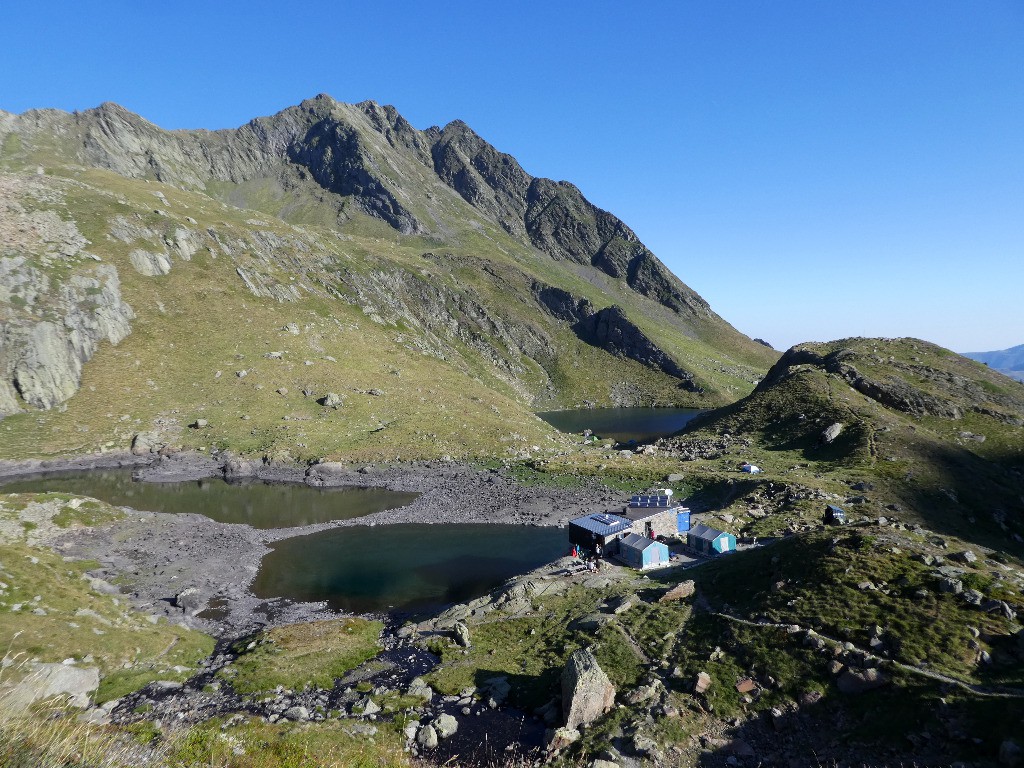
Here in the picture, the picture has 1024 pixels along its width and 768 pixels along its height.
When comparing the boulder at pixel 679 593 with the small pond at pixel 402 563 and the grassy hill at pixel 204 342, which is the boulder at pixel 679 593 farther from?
the grassy hill at pixel 204 342

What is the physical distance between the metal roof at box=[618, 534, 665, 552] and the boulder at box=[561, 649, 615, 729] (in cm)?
2010

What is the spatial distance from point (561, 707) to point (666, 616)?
10447 millimetres

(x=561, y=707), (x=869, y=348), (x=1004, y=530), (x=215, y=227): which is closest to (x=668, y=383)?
(x=869, y=348)

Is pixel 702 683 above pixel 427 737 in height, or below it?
above

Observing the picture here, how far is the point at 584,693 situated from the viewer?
2594 cm

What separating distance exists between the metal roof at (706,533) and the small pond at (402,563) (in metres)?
15.0

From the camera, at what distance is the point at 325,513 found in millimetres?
68062

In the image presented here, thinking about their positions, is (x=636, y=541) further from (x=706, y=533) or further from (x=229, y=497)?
(x=229, y=497)

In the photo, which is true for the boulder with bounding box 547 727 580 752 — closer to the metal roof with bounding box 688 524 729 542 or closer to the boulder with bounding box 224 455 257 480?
the metal roof with bounding box 688 524 729 542

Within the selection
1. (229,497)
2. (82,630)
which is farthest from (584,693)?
(229,497)

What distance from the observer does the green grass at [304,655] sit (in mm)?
31297

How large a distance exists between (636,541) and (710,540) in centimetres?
725

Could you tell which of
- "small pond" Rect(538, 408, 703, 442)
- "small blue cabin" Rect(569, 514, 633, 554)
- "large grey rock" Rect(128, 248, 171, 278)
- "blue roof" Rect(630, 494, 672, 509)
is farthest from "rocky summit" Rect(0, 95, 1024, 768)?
"small pond" Rect(538, 408, 703, 442)

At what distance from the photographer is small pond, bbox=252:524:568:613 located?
1836 inches
